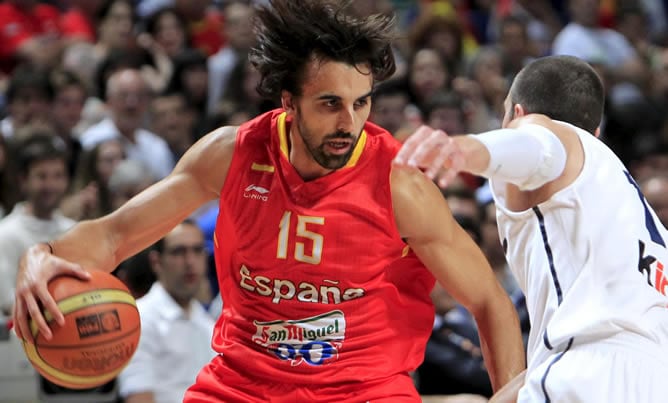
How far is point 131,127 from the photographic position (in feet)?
29.3

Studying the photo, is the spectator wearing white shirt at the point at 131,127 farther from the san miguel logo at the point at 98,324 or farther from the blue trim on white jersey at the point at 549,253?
the blue trim on white jersey at the point at 549,253

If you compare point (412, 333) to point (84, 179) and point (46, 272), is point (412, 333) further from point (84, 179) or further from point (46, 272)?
point (84, 179)

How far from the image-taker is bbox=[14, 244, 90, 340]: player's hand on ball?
3746 millimetres

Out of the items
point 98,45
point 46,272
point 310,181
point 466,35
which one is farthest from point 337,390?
point 466,35

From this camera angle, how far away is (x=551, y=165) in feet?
11.3

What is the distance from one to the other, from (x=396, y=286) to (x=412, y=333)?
0.19 m

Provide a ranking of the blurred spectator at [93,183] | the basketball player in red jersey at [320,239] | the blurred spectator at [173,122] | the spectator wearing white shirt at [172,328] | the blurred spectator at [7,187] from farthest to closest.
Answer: the blurred spectator at [173,122] < the blurred spectator at [7,187] < the blurred spectator at [93,183] < the spectator wearing white shirt at [172,328] < the basketball player in red jersey at [320,239]

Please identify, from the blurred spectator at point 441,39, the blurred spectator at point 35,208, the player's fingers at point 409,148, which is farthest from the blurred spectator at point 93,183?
the player's fingers at point 409,148

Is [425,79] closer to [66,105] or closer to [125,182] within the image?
[66,105]

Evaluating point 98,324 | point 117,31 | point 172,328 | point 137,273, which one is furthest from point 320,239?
point 117,31

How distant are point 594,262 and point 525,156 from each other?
0.44m

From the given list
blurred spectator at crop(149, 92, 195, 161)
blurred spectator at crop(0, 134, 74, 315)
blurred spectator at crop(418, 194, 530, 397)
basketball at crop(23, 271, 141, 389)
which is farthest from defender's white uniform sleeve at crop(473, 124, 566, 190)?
blurred spectator at crop(149, 92, 195, 161)

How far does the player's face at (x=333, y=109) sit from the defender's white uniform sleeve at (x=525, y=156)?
2.16 ft

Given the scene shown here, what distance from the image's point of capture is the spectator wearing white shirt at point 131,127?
8.85 m
